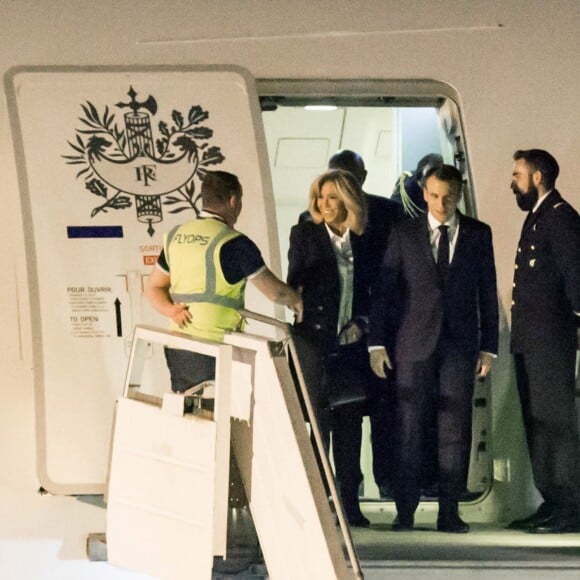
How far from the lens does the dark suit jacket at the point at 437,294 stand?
4.13 metres

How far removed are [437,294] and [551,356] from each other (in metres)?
0.48

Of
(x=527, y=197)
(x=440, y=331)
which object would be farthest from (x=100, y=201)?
(x=527, y=197)

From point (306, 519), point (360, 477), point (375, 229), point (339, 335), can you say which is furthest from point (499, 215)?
point (306, 519)

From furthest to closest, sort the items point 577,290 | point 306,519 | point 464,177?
point 464,177 < point 577,290 < point 306,519

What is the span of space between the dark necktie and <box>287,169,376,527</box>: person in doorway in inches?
11.1

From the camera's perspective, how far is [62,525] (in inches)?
161

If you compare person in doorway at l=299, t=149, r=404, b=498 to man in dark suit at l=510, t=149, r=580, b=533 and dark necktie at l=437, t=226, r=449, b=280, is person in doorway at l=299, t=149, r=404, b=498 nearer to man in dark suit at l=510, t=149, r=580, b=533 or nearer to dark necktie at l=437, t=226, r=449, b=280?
dark necktie at l=437, t=226, r=449, b=280

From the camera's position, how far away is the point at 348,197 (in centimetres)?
417

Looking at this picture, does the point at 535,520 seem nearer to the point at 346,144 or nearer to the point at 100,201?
the point at 100,201

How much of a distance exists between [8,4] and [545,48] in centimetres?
205

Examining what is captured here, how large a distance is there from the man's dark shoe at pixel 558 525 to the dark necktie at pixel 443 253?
0.99 m

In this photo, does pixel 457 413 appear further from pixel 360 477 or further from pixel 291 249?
pixel 291 249

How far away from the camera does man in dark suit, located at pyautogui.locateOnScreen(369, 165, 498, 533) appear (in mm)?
4113

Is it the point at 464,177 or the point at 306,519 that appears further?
the point at 464,177
